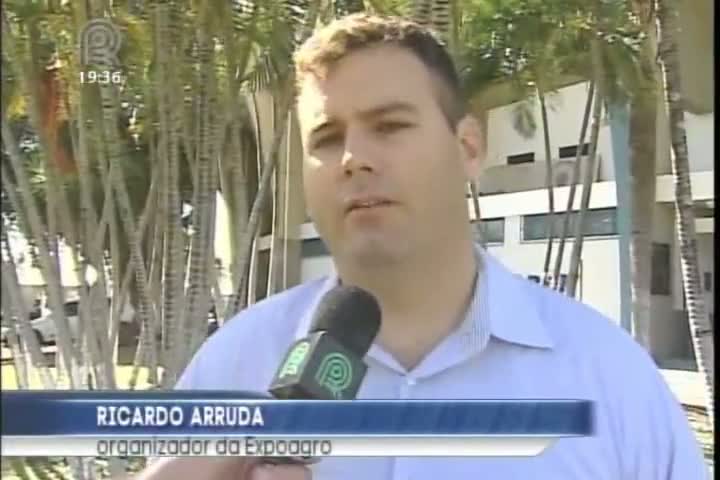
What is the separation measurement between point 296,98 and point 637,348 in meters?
0.74

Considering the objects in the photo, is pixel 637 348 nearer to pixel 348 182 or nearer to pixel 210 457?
pixel 348 182

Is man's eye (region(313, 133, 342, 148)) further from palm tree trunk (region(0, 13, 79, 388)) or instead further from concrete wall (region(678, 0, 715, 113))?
concrete wall (region(678, 0, 715, 113))

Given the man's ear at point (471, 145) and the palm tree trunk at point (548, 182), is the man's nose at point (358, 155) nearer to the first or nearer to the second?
the man's ear at point (471, 145)

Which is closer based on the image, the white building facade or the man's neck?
the man's neck

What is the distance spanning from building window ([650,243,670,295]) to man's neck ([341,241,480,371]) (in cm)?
46

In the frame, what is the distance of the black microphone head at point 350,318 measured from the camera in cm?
138

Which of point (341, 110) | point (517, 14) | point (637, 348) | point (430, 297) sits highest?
point (517, 14)

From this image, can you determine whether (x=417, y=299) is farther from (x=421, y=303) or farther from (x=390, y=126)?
(x=390, y=126)

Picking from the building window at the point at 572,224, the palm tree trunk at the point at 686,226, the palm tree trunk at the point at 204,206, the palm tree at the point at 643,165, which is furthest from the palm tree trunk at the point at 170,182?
the palm tree trunk at the point at 686,226

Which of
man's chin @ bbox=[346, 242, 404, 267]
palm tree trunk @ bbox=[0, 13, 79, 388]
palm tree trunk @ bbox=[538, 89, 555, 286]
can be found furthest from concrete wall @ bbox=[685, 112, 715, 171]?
palm tree trunk @ bbox=[0, 13, 79, 388]

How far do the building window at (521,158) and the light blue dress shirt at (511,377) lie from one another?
21 centimetres

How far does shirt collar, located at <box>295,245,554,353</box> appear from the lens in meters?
1.64

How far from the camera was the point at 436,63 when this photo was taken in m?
1.66

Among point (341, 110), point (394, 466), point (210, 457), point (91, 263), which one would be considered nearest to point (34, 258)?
point (91, 263)
